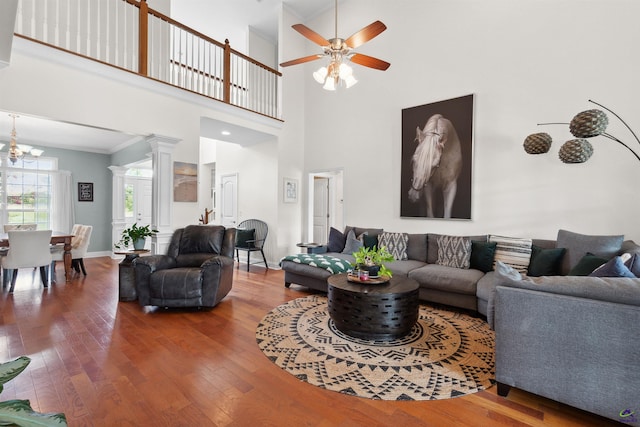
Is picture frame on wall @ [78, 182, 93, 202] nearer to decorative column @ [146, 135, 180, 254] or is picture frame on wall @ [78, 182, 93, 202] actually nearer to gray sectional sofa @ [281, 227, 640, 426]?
decorative column @ [146, 135, 180, 254]

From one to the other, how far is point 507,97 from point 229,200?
5781mm

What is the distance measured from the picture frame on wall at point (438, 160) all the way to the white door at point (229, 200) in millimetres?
3874

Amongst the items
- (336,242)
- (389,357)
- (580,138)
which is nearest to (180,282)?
(389,357)

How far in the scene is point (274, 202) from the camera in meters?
6.19

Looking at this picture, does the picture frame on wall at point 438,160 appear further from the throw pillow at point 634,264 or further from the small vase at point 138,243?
the small vase at point 138,243

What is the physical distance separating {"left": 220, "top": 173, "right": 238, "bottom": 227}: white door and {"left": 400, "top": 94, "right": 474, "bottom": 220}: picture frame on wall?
3874 millimetres

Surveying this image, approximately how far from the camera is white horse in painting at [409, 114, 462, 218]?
452cm

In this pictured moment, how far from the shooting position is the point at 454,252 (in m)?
4.05

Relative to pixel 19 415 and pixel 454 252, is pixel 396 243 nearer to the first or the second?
pixel 454 252

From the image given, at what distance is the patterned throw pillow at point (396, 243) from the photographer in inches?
181

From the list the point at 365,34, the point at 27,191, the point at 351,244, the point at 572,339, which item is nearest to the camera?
the point at 572,339

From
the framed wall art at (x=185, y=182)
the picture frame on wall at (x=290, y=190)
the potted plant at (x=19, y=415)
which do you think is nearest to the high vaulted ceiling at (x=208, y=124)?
the framed wall art at (x=185, y=182)

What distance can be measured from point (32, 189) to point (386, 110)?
308 inches

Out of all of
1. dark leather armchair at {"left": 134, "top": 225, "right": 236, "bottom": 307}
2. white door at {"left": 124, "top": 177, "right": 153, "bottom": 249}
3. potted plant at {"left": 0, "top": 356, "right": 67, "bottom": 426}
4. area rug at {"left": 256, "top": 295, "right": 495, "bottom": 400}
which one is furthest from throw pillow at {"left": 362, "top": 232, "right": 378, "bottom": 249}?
white door at {"left": 124, "top": 177, "right": 153, "bottom": 249}
